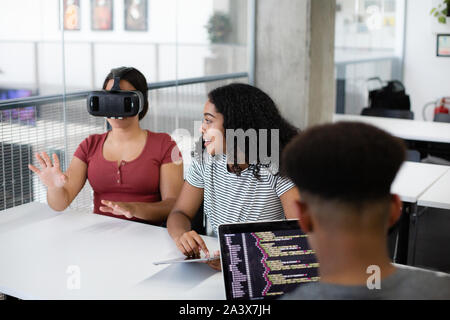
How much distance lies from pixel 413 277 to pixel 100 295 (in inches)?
35.1

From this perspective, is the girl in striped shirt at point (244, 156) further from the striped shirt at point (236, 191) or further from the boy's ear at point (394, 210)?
the boy's ear at point (394, 210)

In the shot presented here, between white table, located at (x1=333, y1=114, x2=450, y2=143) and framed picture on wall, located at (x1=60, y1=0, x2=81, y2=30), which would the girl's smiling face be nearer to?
framed picture on wall, located at (x1=60, y1=0, x2=81, y2=30)

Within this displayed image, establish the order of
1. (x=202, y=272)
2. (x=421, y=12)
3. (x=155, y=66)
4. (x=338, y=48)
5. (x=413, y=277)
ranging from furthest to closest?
(x=421, y=12) → (x=338, y=48) → (x=155, y=66) → (x=202, y=272) → (x=413, y=277)

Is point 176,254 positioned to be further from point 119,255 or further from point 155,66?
point 155,66

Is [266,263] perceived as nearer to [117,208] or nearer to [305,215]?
[305,215]

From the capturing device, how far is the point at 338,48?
6434mm

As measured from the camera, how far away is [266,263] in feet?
4.56

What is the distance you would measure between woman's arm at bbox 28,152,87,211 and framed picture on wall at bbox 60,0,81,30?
108 cm

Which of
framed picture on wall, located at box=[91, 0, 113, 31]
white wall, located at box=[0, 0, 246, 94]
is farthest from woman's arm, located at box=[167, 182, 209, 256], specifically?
framed picture on wall, located at box=[91, 0, 113, 31]

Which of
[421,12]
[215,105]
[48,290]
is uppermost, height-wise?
[421,12]

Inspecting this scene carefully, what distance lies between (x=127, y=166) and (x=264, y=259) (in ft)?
3.64

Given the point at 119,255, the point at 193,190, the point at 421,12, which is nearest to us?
the point at 119,255

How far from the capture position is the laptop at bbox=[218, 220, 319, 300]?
1.37 metres

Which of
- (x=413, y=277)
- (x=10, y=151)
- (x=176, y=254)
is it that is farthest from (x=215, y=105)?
(x=10, y=151)
